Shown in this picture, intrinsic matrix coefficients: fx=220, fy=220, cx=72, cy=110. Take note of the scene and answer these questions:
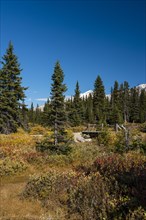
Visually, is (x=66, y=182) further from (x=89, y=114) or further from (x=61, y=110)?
(x=89, y=114)

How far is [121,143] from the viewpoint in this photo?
1673 centimetres

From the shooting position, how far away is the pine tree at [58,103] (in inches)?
665

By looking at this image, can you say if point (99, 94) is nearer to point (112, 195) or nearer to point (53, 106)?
point (53, 106)

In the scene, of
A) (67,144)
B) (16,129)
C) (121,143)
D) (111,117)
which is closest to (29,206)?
(67,144)

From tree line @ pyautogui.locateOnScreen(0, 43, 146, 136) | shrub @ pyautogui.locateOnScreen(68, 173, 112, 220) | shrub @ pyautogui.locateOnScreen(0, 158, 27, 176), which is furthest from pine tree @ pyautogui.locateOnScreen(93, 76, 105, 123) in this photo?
shrub @ pyautogui.locateOnScreen(68, 173, 112, 220)

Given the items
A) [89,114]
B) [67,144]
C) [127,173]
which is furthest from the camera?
[89,114]

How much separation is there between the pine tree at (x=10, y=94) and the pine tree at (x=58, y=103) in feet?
45.2

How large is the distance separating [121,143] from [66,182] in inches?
372

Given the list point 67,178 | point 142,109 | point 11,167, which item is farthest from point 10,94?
point 142,109

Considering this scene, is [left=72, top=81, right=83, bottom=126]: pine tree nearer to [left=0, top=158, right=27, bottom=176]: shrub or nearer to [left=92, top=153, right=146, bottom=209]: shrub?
[left=0, top=158, right=27, bottom=176]: shrub

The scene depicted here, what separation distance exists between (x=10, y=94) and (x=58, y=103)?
1502 centimetres

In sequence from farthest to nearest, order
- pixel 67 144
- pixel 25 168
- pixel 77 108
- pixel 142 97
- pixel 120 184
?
pixel 142 97
pixel 77 108
pixel 67 144
pixel 25 168
pixel 120 184

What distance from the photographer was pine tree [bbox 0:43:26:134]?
29359mm

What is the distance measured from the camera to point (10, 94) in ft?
98.0
